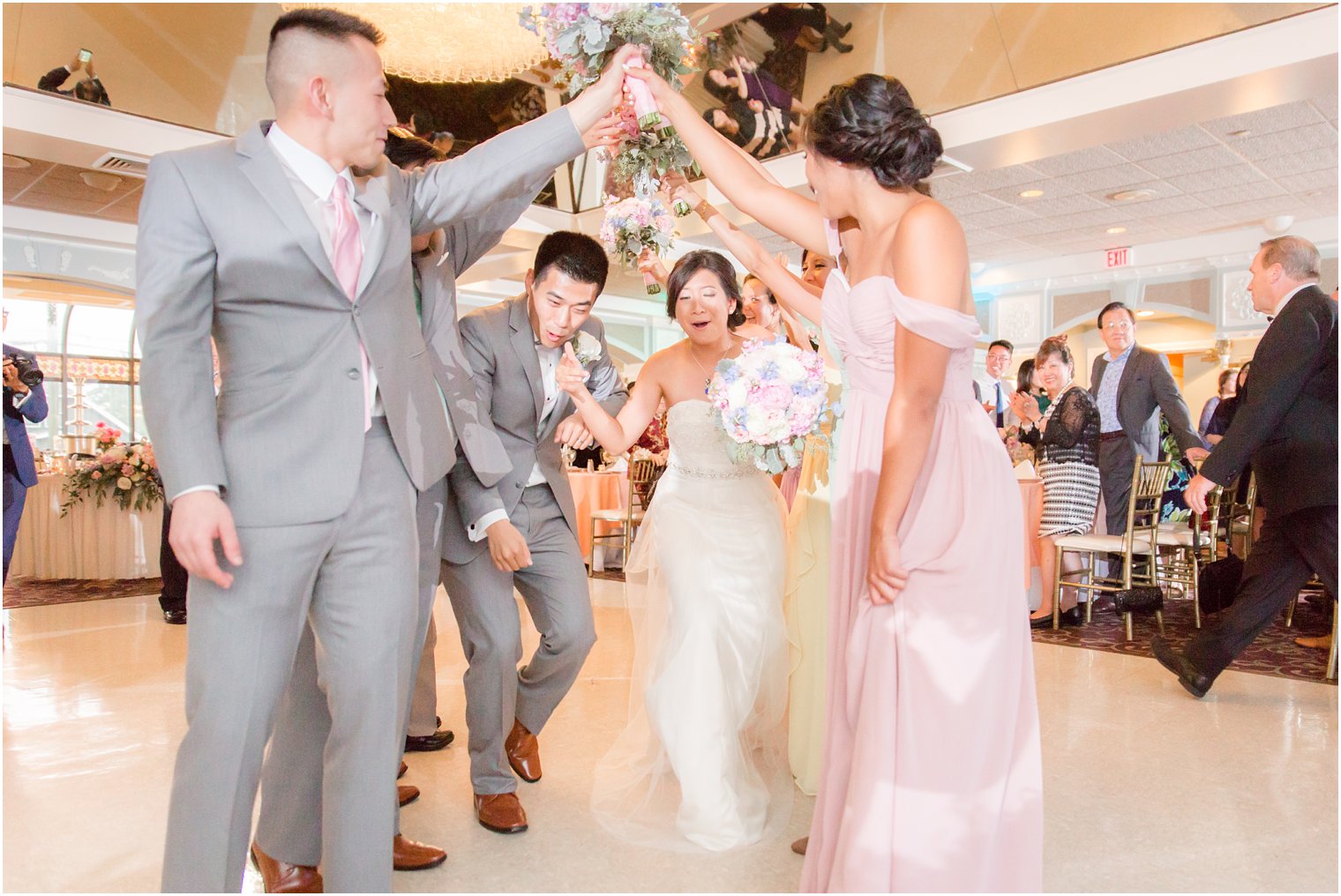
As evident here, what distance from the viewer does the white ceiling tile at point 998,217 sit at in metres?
11.1

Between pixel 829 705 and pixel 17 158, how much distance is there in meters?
11.0

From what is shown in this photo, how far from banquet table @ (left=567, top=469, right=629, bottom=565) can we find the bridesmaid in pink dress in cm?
669

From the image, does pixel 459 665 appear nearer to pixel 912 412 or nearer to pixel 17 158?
pixel 912 412

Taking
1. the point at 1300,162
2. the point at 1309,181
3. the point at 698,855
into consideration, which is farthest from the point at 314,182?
the point at 1309,181

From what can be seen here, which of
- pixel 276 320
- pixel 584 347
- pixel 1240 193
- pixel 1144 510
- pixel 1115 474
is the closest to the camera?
pixel 276 320

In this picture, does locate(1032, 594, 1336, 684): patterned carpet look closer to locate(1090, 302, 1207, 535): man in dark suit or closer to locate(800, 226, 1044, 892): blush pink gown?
locate(1090, 302, 1207, 535): man in dark suit

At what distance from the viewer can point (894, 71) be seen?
8875 millimetres

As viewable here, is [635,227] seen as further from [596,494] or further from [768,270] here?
[596,494]

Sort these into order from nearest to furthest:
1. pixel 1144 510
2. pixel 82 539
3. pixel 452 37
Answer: pixel 1144 510
pixel 452 37
pixel 82 539

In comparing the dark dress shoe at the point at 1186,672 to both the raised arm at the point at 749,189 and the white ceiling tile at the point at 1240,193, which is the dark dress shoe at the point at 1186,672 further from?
the white ceiling tile at the point at 1240,193

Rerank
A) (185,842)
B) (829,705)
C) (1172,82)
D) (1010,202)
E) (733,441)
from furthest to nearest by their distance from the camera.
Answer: (1010,202)
(1172,82)
(733,441)
(829,705)
(185,842)

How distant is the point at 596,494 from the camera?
8.84 metres

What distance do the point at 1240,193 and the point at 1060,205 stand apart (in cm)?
186

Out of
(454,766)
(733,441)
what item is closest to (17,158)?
(454,766)
